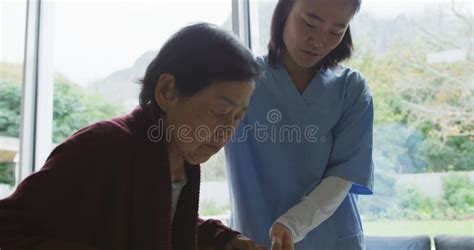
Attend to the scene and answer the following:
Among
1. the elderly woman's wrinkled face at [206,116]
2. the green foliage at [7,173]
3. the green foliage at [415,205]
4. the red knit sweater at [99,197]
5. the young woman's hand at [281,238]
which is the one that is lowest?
the green foliage at [7,173]

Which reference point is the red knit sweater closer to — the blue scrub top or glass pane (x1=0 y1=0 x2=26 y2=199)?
the blue scrub top

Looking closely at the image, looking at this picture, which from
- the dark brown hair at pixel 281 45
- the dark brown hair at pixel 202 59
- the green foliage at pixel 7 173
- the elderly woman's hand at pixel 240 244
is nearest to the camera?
the dark brown hair at pixel 202 59

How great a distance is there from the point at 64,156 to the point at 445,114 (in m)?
1.63

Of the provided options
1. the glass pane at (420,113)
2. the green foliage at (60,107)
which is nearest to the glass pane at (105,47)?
the green foliage at (60,107)

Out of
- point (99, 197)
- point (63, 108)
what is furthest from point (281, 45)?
point (63, 108)

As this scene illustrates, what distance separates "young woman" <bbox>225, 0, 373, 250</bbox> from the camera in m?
1.12

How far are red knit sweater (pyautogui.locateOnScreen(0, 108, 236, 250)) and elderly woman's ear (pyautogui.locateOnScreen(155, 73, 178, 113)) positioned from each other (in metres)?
0.04

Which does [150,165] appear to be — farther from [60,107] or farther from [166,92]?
[60,107]

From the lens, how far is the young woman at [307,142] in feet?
3.67

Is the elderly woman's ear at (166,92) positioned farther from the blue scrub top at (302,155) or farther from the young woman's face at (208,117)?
the blue scrub top at (302,155)

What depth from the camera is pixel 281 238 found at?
967 millimetres

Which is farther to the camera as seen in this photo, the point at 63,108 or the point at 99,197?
the point at 63,108

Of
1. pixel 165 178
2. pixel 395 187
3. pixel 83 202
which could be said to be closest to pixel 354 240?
pixel 165 178

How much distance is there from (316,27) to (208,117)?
1.25 feet
